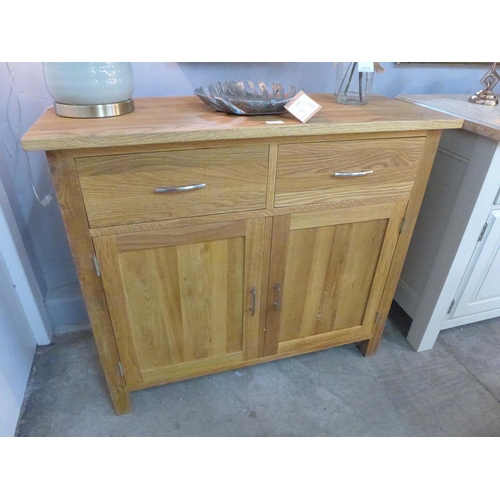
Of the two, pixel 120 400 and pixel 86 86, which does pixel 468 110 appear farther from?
pixel 120 400

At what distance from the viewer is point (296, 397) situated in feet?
4.07

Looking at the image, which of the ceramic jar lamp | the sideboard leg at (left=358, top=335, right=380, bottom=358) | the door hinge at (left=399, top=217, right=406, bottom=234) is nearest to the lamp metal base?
the ceramic jar lamp

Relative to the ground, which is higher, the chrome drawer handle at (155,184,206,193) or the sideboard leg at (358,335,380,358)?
the chrome drawer handle at (155,184,206,193)

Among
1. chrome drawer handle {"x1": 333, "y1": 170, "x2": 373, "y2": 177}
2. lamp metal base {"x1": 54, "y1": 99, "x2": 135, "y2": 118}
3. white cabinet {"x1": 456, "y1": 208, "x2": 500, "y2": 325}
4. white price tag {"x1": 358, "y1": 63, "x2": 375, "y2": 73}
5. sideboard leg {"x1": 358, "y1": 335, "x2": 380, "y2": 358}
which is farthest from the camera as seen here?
sideboard leg {"x1": 358, "y1": 335, "x2": 380, "y2": 358}

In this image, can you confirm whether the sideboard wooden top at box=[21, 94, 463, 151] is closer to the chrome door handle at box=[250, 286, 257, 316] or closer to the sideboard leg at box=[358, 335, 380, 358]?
the chrome door handle at box=[250, 286, 257, 316]

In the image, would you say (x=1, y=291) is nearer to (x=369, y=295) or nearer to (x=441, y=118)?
(x=369, y=295)

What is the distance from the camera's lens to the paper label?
853mm

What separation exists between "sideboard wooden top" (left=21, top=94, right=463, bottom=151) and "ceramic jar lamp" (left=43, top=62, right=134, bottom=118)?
0.09 feet

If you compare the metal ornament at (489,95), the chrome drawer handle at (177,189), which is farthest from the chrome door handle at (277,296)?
the metal ornament at (489,95)

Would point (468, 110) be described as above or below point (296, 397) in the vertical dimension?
above

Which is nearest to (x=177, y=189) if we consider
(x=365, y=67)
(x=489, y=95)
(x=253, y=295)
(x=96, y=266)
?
(x=96, y=266)

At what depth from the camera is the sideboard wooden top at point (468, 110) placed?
1007 millimetres

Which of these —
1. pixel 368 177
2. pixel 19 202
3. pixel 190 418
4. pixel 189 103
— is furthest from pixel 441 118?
pixel 19 202

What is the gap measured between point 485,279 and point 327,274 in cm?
65
